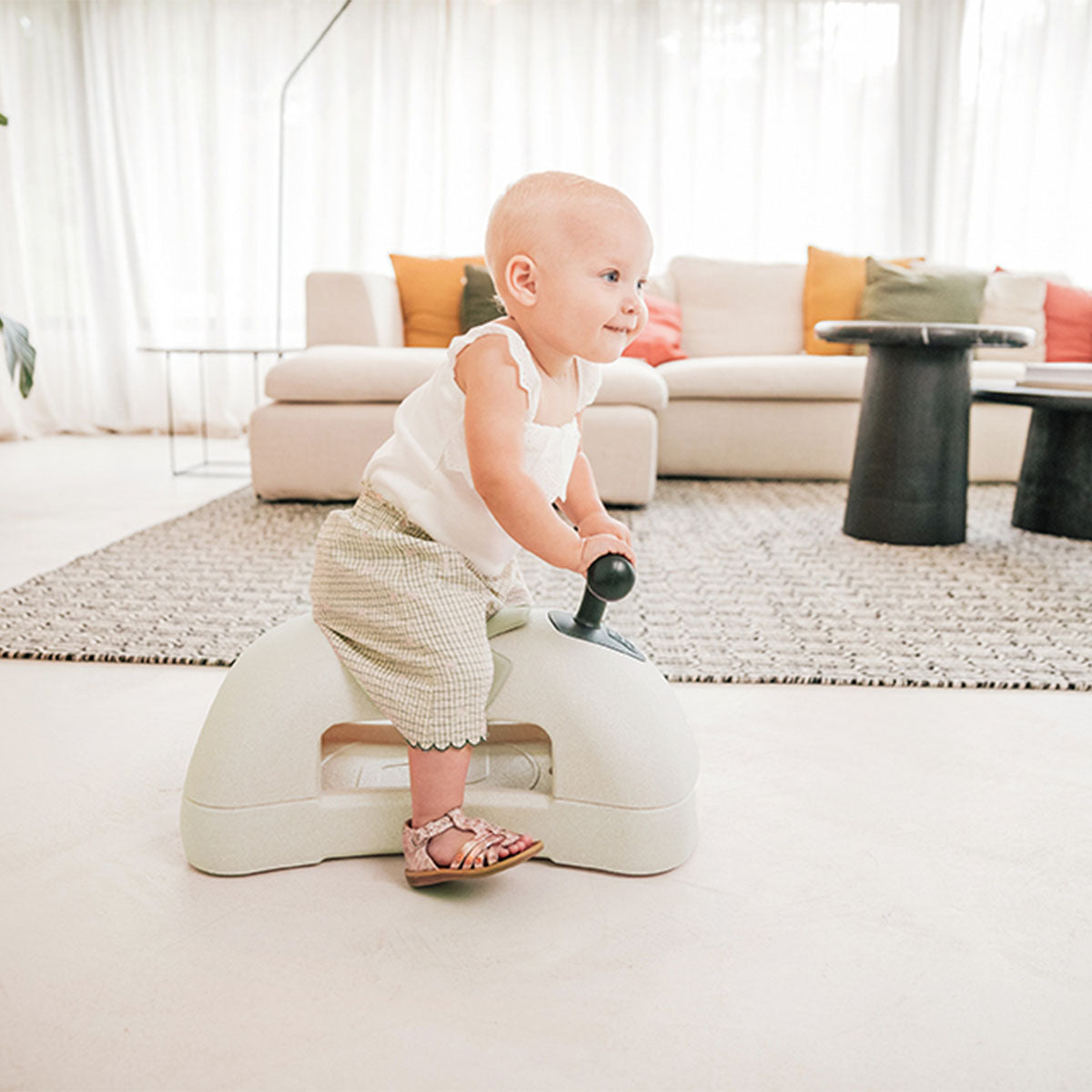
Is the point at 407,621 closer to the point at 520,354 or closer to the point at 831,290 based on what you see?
the point at 520,354

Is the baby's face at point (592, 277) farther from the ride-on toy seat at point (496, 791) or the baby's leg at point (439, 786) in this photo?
the baby's leg at point (439, 786)

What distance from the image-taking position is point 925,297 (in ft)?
11.1

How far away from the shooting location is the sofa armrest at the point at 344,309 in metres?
3.08

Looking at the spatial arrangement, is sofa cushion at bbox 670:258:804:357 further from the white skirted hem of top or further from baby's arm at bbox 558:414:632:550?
the white skirted hem of top

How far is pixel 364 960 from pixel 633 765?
0.95 ft

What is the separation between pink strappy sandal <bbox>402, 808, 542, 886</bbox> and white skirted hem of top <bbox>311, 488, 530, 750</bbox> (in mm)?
72

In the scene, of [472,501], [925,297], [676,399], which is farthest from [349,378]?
[925,297]

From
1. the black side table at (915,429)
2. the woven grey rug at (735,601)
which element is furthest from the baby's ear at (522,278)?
the black side table at (915,429)

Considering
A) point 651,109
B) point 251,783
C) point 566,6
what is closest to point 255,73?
point 566,6

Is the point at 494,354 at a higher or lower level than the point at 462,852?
higher

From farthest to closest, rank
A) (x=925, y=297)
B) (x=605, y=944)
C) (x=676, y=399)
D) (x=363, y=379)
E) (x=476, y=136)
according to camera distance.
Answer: (x=476, y=136)
(x=925, y=297)
(x=676, y=399)
(x=363, y=379)
(x=605, y=944)

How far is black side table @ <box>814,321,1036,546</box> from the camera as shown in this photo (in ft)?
7.25

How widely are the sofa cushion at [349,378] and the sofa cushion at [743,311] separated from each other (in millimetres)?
1308

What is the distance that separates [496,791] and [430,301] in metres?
2.54
